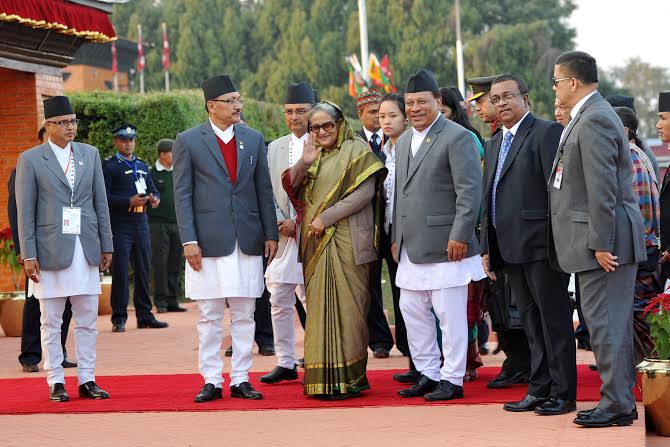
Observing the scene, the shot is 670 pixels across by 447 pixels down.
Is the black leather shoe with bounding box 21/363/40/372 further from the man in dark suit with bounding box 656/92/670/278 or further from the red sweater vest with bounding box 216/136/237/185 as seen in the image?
the man in dark suit with bounding box 656/92/670/278

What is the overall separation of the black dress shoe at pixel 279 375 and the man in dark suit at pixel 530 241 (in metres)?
2.02

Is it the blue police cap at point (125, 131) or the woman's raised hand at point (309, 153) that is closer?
the woman's raised hand at point (309, 153)

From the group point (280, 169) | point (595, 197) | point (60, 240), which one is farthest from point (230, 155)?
point (595, 197)

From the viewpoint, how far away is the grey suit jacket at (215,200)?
7762 millimetres

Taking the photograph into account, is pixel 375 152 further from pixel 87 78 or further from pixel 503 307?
pixel 87 78

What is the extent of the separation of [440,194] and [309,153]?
97 cm

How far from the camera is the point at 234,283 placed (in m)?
7.73

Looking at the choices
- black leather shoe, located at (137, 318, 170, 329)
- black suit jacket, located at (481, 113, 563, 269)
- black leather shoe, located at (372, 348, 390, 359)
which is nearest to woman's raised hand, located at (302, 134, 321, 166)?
black suit jacket, located at (481, 113, 563, 269)

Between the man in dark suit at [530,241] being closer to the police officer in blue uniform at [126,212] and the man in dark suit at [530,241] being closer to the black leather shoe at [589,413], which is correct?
the black leather shoe at [589,413]

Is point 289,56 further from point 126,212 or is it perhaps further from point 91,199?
point 91,199

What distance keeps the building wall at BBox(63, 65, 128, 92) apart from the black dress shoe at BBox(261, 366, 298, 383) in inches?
1564

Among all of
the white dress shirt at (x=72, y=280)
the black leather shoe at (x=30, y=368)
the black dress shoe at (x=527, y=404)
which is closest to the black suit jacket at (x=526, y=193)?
the black dress shoe at (x=527, y=404)

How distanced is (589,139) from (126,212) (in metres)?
7.78

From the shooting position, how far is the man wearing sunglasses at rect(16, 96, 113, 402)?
8.12 metres
